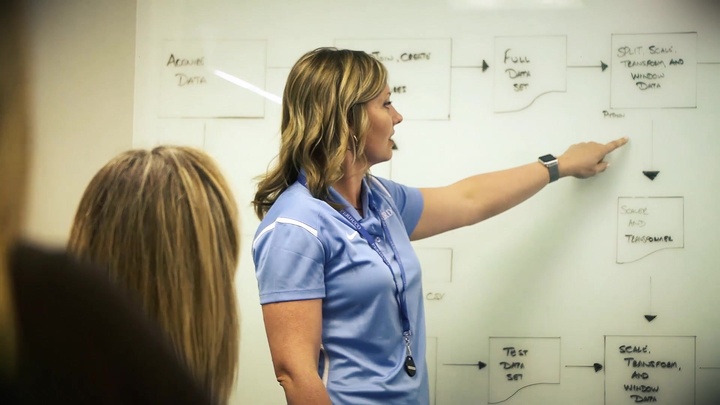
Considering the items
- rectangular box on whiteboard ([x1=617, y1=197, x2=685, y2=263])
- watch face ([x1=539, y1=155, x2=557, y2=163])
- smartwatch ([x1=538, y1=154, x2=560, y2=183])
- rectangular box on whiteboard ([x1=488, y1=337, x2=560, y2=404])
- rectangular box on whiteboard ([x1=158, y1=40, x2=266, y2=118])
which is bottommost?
rectangular box on whiteboard ([x1=488, y1=337, x2=560, y2=404])

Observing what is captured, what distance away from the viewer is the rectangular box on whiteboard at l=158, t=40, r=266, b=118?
1.84 metres

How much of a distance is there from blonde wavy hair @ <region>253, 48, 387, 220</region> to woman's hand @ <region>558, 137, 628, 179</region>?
558 mm

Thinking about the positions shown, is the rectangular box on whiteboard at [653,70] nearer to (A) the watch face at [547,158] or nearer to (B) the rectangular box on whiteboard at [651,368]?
(A) the watch face at [547,158]

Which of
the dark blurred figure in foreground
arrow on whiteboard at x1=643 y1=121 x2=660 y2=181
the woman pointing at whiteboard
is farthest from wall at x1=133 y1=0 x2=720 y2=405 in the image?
the dark blurred figure in foreground

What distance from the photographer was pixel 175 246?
125cm

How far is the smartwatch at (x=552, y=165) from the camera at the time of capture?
1732 mm

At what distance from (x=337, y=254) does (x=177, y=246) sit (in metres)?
0.30

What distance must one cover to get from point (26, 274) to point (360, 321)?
2.58ft

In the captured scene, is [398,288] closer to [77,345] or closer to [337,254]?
[337,254]

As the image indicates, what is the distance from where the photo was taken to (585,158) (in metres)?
1.73

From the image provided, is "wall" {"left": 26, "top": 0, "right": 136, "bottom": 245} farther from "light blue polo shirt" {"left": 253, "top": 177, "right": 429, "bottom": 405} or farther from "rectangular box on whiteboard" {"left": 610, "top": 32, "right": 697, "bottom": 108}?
"rectangular box on whiteboard" {"left": 610, "top": 32, "right": 697, "bottom": 108}

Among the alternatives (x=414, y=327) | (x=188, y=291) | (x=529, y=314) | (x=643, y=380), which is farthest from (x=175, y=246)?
(x=643, y=380)

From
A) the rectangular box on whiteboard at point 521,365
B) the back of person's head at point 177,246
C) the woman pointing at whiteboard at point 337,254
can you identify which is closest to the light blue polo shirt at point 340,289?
the woman pointing at whiteboard at point 337,254

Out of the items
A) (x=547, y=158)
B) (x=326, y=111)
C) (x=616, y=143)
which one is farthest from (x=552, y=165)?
(x=326, y=111)
